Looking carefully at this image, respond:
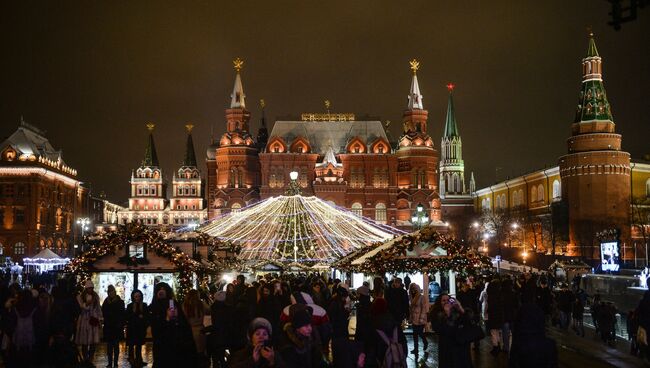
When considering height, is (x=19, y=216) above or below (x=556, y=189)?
below

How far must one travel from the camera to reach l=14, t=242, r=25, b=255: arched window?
72750mm

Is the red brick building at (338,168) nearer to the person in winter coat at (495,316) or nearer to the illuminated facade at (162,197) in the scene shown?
the illuminated facade at (162,197)

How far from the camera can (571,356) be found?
653 inches

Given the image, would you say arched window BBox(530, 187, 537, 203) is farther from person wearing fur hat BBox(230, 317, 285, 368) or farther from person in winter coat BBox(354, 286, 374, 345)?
person wearing fur hat BBox(230, 317, 285, 368)

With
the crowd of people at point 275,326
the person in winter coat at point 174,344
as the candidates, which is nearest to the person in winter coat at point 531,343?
the crowd of people at point 275,326

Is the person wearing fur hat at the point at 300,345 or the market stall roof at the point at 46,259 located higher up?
the market stall roof at the point at 46,259

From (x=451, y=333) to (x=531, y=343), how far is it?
4.24ft

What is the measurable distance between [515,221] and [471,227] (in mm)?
6218

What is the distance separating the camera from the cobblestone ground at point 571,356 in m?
15.0

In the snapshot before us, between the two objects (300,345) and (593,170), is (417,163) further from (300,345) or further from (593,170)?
(300,345)

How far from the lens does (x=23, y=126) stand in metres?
79.9

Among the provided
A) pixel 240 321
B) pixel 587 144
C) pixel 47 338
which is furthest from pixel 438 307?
pixel 587 144

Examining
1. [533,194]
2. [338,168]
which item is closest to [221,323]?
[338,168]

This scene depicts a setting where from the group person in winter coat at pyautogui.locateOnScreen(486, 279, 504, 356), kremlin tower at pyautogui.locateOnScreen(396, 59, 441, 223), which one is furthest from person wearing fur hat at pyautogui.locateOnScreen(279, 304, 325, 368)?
kremlin tower at pyautogui.locateOnScreen(396, 59, 441, 223)
